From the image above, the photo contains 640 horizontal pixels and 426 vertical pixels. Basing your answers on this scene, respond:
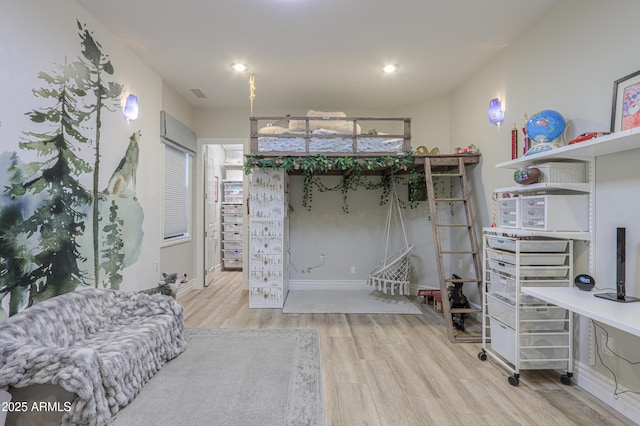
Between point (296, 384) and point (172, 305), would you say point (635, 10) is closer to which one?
point (296, 384)

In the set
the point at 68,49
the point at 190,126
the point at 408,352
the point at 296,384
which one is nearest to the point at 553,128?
the point at 408,352

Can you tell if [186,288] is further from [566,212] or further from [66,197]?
[566,212]

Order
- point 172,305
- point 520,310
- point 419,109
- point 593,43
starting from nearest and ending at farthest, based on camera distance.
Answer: point 593,43
point 520,310
point 172,305
point 419,109

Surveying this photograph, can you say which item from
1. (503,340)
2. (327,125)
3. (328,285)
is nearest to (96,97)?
(327,125)

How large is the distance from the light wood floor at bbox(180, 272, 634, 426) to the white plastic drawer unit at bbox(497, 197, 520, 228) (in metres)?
1.22

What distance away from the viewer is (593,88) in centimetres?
223

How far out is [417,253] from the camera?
15.6 ft

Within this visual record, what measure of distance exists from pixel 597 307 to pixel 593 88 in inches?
62.7

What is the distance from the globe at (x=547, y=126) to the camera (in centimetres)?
240

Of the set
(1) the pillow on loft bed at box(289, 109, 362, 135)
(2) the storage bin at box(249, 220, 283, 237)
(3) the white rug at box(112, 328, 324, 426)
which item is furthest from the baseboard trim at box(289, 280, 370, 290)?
(1) the pillow on loft bed at box(289, 109, 362, 135)

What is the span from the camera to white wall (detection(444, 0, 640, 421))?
6.49 ft

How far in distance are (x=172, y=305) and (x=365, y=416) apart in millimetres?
1848

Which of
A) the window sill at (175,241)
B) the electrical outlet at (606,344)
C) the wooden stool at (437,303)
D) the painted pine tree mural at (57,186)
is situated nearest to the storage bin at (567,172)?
the electrical outlet at (606,344)

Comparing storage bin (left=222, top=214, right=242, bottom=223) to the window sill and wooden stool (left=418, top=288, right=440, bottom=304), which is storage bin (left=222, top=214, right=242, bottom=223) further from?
wooden stool (left=418, top=288, right=440, bottom=304)
